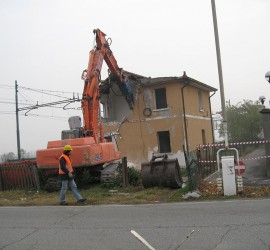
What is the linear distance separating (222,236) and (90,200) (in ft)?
23.4

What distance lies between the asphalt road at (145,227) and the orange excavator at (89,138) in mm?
4710

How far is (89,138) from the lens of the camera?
57.6 ft

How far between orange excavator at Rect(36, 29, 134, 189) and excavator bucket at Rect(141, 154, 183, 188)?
239 cm

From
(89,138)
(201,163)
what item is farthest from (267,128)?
(89,138)

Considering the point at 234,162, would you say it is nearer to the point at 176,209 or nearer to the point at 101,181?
the point at 176,209

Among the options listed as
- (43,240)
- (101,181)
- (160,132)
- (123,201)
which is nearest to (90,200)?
(123,201)

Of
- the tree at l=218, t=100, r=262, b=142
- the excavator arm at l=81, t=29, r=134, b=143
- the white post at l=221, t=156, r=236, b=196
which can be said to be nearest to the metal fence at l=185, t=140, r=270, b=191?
the white post at l=221, t=156, r=236, b=196

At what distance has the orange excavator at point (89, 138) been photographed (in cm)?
1703

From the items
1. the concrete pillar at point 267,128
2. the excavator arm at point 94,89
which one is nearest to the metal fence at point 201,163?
the concrete pillar at point 267,128

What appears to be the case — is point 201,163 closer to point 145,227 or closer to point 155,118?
point 145,227

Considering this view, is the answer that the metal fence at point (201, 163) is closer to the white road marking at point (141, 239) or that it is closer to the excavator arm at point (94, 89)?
the excavator arm at point (94, 89)

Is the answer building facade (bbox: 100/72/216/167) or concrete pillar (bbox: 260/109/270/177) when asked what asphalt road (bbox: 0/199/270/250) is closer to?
concrete pillar (bbox: 260/109/270/177)

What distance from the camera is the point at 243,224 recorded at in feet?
28.1

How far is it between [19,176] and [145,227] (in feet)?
36.4
